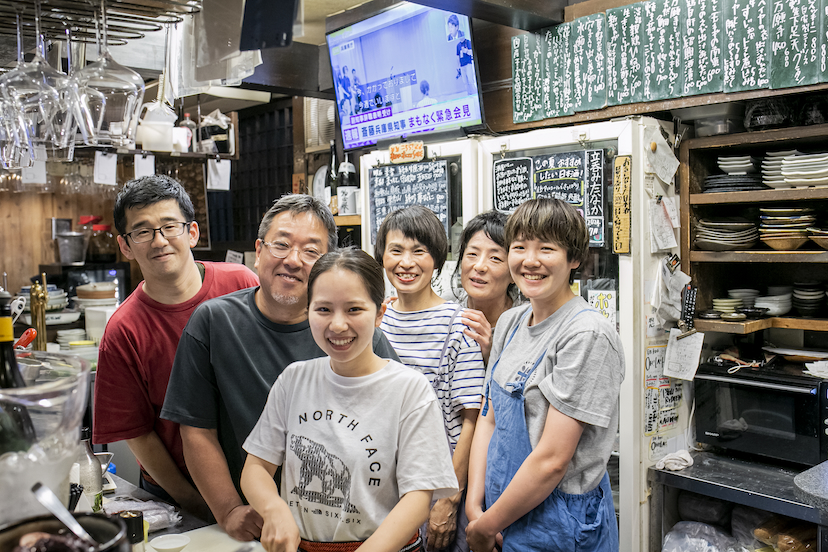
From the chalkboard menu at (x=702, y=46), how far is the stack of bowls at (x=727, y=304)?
0.92 metres

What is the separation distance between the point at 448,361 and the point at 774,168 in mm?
1680

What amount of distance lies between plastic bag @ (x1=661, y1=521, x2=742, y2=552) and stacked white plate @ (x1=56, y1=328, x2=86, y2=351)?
410 cm

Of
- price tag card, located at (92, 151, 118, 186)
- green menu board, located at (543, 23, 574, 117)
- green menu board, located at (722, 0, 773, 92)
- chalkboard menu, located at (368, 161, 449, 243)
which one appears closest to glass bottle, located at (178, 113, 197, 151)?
price tag card, located at (92, 151, 118, 186)

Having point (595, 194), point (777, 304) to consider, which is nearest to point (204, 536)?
point (595, 194)

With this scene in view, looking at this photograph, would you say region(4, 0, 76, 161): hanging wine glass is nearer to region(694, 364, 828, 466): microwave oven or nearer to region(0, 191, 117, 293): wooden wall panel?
region(694, 364, 828, 466): microwave oven

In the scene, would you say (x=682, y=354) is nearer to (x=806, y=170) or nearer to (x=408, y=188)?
(x=806, y=170)

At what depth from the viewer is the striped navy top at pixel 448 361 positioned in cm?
211

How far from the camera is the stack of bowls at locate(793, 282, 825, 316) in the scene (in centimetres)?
285

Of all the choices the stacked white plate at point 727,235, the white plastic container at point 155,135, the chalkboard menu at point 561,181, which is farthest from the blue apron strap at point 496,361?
the white plastic container at point 155,135

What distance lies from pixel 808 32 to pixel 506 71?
4.76 ft

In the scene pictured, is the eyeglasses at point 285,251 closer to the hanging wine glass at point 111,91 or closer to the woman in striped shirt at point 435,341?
the hanging wine glass at point 111,91

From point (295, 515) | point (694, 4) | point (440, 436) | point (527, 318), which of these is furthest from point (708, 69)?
point (295, 515)

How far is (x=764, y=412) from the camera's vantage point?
9.05 ft

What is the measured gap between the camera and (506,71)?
138 inches
